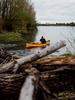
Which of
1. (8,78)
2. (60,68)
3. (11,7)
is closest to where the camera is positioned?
(8,78)

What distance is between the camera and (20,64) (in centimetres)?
648

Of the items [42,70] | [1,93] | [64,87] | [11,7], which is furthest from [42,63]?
[11,7]

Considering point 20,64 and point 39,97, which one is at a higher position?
point 20,64

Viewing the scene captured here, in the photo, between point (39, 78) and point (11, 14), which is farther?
point (11, 14)

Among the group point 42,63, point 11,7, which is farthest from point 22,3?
point 42,63

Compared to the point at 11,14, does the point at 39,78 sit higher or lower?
higher

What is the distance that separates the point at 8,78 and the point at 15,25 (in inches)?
2685

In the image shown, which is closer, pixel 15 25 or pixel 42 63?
pixel 42 63

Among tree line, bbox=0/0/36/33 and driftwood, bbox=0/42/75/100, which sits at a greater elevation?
driftwood, bbox=0/42/75/100

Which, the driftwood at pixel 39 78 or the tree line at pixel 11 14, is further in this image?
the tree line at pixel 11 14

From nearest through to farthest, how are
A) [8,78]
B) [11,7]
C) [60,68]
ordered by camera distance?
[8,78]
[60,68]
[11,7]

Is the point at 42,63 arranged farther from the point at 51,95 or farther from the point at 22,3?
the point at 22,3

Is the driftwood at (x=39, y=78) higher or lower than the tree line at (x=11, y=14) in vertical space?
higher

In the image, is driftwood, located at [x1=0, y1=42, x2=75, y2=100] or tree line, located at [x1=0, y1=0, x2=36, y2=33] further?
tree line, located at [x1=0, y1=0, x2=36, y2=33]
